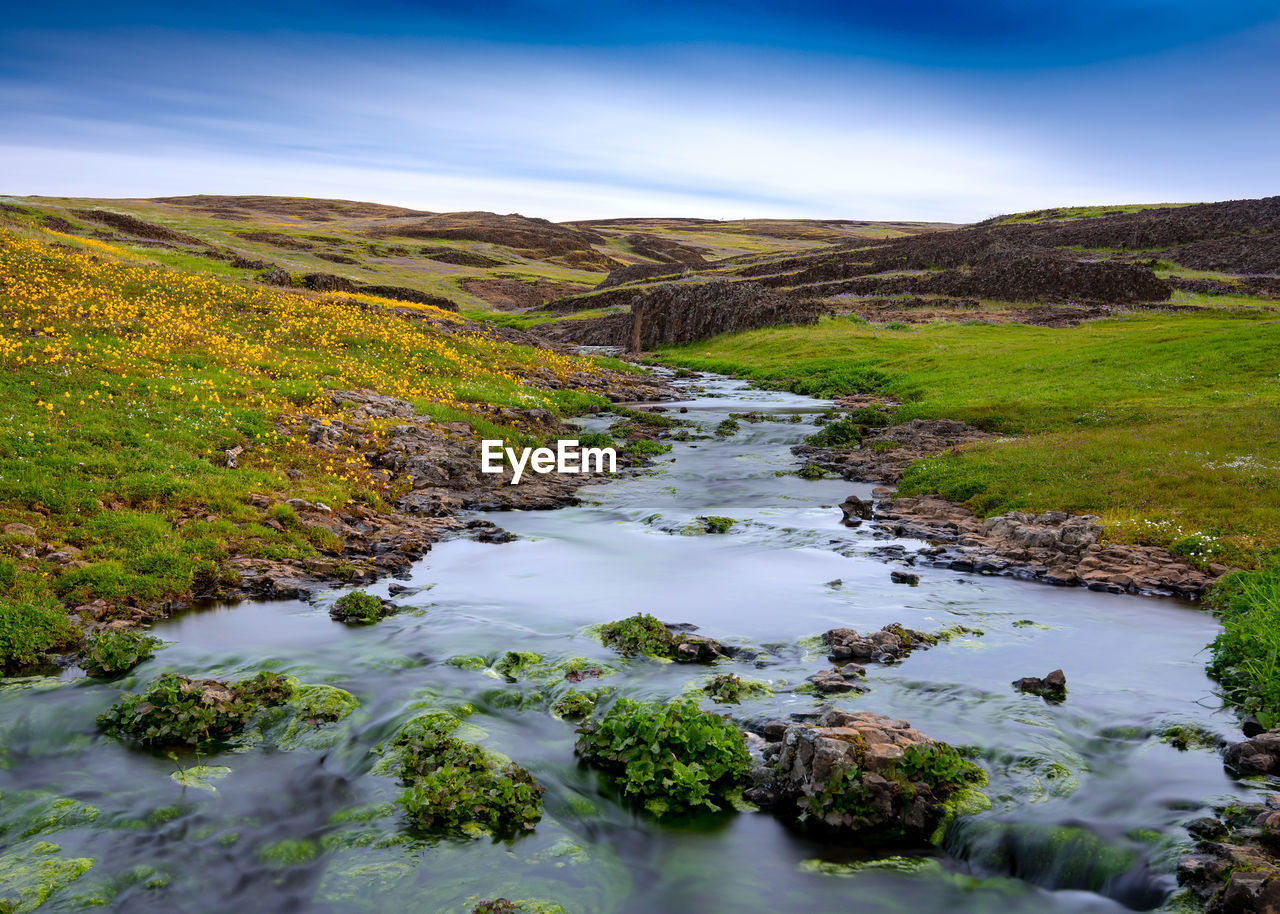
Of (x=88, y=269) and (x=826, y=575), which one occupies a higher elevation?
(x=88, y=269)

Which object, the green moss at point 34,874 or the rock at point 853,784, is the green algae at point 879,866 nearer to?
the rock at point 853,784

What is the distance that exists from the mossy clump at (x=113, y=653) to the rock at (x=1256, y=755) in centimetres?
1533

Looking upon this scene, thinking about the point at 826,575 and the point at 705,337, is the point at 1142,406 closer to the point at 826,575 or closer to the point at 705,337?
the point at 826,575

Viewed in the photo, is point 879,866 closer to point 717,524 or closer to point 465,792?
point 465,792

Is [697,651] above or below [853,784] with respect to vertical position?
below

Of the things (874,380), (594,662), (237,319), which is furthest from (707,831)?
(874,380)

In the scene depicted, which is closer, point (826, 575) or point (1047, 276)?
point (826, 575)

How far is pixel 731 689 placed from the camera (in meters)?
12.4

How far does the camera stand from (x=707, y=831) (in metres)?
9.42

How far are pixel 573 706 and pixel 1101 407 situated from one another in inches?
1157

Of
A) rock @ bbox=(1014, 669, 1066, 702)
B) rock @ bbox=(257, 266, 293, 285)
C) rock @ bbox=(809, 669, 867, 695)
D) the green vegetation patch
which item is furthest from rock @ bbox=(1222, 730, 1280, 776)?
rock @ bbox=(257, 266, 293, 285)

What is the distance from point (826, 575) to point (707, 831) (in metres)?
10.1

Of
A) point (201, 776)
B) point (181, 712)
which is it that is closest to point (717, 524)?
point (181, 712)

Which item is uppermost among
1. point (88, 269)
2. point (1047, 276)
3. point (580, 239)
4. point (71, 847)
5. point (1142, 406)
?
point (580, 239)
